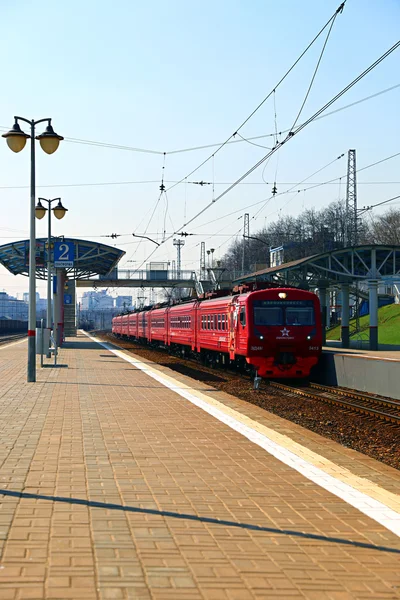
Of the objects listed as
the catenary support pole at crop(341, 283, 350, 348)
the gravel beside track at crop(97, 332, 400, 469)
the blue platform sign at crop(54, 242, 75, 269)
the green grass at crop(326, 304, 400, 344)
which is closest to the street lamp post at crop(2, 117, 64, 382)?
the gravel beside track at crop(97, 332, 400, 469)

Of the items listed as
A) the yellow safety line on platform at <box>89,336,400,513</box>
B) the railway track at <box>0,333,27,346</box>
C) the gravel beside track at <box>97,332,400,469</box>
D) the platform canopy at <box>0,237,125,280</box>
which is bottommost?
the gravel beside track at <box>97,332,400,469</box>

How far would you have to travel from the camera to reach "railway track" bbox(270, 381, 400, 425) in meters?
14.7

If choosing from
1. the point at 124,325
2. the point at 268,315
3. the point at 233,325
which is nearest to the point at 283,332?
the point at 268,315

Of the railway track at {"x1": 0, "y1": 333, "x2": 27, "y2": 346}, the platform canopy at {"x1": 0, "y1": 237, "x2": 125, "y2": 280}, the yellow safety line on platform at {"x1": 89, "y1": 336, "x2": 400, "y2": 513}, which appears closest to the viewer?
the yellow safety line on platform at {"x1": 89, "y1": 336, "x2": 400, "y2": 513}

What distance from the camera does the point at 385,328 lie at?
158 ft

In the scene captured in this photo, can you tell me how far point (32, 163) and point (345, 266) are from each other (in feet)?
65.3

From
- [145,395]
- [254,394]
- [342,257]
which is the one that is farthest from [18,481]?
[342,257]

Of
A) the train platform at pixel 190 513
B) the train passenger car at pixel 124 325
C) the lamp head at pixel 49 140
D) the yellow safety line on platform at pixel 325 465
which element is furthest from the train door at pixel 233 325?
the train passenger car at pixel 124 325

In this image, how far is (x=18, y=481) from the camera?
22.3ft

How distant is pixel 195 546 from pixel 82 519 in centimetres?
101

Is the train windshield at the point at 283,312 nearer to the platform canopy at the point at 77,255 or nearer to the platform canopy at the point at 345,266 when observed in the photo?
the platform canopy at the point at 345,266

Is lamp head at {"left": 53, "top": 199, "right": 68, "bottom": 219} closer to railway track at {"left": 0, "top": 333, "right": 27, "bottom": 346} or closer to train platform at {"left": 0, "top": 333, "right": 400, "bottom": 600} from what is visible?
train platform at {"left": 0, "top": 333, "right": 400, "bottom": 600}

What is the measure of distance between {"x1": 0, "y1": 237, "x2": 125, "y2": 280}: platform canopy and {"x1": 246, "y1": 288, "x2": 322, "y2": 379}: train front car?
18.0 m

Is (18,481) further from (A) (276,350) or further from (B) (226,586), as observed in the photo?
(A) (276,350)
